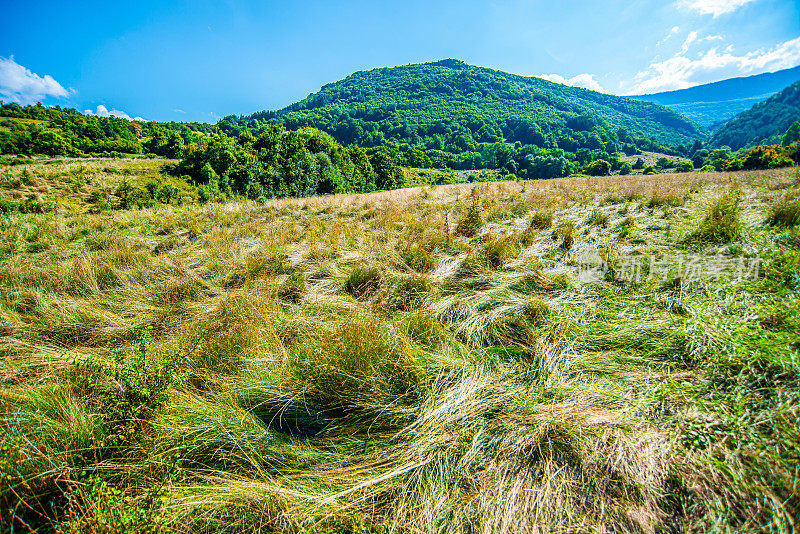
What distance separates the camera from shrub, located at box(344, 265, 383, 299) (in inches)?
119

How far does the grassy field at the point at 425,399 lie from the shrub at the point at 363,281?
0.09 ft

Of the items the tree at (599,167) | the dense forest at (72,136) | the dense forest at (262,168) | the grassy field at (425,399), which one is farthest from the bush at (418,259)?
the tree at (599,167)

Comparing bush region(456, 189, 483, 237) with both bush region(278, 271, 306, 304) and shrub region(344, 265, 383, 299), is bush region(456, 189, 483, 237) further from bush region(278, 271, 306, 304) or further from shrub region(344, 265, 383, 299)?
bush region(278, 271, 306, 304)

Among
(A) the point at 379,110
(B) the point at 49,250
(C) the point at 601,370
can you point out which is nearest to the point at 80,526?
(C) the point at 601,370

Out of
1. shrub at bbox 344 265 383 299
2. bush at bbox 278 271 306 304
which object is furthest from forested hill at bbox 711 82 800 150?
bush at bbox 278 271 306 304

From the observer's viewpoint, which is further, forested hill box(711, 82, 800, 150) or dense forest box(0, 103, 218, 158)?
forested hill box(711, 82, 800, 150)

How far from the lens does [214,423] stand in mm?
1451

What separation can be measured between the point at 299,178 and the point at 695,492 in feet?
104

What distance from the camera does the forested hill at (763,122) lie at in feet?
219

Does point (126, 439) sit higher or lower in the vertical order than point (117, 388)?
lower

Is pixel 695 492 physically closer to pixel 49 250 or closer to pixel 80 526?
pixel 80 526

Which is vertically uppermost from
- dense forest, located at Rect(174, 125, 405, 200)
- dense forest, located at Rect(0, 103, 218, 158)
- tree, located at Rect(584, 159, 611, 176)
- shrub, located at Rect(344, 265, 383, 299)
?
dense forest, located at Rect(0, 103, 218, 158)

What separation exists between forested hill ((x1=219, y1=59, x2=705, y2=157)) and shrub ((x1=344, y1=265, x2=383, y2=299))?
91098mm

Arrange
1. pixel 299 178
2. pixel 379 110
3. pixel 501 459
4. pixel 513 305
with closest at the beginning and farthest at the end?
pixel 501 459, pixel 513 305, pixel 299 178, pixel 379 110
